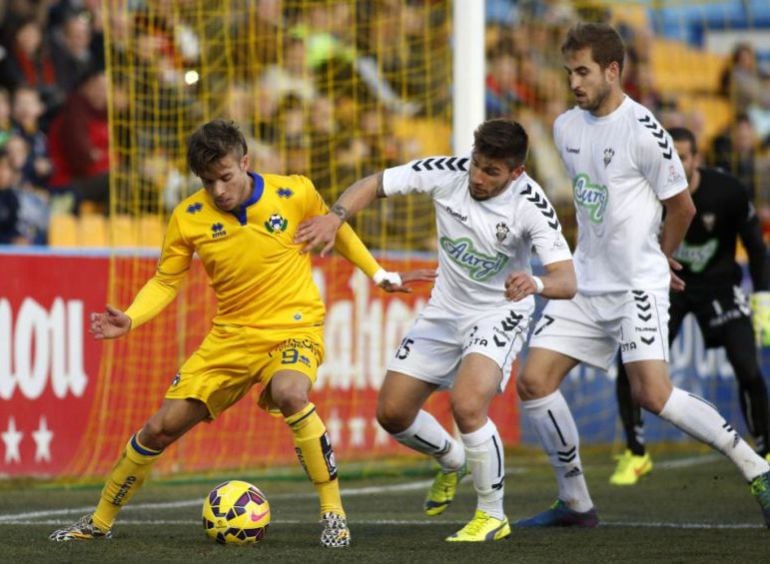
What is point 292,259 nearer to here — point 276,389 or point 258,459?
point 276,389

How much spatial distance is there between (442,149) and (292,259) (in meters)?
7.12

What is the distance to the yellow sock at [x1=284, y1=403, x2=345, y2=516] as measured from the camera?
7.00m

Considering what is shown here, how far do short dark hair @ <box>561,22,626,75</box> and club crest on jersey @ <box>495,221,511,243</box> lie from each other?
3.03ft

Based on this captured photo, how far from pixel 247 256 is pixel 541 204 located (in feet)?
4.45

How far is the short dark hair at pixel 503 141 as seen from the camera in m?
7.22

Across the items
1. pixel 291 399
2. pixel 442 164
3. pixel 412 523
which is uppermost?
pixel 442 164

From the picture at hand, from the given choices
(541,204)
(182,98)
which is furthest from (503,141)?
(182,98)

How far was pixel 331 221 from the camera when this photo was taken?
7164 millimetres

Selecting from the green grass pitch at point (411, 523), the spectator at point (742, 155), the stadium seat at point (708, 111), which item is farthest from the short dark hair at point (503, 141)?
the stadium seat at point (708, 111)

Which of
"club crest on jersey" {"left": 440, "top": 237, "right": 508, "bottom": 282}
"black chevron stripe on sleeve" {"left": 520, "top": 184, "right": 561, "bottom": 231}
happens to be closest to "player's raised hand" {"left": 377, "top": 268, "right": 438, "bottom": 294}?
"club crest on jersey" {"left": 440, "top": 237, "right": 508, "bottom": 282}

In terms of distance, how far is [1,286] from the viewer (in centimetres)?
1091

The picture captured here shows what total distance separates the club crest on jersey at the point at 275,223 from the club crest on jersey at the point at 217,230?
20cm

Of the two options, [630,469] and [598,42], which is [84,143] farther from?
[598,42]

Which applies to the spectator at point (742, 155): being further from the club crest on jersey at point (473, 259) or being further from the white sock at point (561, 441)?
the club crest on jersey at point (473, 259)
